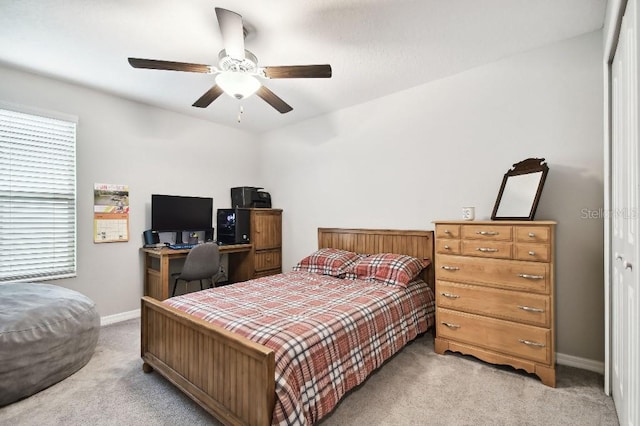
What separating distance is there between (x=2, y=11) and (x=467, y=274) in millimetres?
3872

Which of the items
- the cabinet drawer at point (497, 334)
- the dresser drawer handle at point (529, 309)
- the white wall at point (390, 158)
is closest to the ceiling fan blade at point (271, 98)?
the white wall at point (390, 158)

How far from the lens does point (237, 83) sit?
222 cm

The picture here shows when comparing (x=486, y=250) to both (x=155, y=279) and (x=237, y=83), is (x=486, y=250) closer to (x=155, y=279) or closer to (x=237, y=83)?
(x=237, y=83)

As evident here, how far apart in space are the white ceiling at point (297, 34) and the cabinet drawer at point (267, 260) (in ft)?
7.68

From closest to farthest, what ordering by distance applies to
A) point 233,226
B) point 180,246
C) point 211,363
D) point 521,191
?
point 211,363
point 521,191
point 180,246
point 233,226

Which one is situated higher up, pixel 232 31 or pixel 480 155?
pixel 232 31

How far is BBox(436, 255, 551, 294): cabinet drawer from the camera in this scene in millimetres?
2172

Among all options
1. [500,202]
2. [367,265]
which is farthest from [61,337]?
[500,202]

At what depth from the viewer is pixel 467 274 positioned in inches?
98.1

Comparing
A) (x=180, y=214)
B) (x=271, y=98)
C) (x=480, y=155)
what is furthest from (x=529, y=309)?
(x=180, y=214)

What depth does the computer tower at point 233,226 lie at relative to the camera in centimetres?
427

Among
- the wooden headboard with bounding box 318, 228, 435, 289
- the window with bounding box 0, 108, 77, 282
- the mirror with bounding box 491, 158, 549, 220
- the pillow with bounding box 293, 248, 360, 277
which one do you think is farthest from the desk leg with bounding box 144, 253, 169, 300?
the mirror with bounding box 491, 158, 549, 220

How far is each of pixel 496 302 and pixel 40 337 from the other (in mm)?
3310

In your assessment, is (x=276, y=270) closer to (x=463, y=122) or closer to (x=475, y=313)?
(x=475, y=313)
